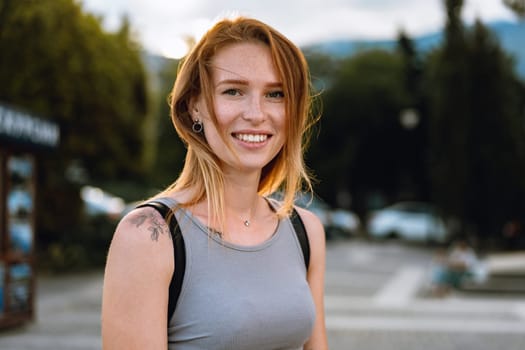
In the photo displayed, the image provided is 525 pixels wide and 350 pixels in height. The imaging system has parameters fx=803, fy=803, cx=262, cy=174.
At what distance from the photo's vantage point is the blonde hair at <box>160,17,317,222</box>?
85.7 inches

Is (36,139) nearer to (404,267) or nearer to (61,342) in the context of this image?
(61,342)

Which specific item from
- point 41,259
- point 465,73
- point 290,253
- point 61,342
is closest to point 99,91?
point 41,259

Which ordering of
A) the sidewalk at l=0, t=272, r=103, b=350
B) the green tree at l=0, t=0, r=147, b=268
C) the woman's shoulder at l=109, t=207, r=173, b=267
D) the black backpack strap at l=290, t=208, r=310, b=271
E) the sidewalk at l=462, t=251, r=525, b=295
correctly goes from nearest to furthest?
the woman's shoulder at l=109, t=207, r=173, b=267, the black backpack strap at l=290, t=208, r=310, b=271, the sidewalk at l=0, t=272, r=103, b=350, the sidewalk at l=462, t=251, r=525, b=295, the green tree at l=0, t=0, r=147, b=268

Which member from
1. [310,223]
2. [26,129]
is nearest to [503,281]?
[26,129]

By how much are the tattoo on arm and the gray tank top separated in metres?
0.09

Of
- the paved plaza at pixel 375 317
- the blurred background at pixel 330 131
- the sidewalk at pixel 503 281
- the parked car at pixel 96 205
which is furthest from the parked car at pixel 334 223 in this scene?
the sidewalk at pixel 503 281

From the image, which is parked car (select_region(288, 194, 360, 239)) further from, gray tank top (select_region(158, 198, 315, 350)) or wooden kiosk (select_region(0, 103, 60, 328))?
gray tank top (select_region(158, 198, 315, 350))

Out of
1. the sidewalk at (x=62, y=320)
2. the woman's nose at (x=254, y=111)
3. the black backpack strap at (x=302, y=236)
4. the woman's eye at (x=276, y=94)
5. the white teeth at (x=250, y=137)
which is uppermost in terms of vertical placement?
the woman's eye at (x=276, y=94)

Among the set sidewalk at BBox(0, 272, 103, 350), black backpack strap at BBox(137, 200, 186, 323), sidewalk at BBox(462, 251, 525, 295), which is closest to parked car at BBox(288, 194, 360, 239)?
sidewalk at BBox(462, 251, 525, 295)

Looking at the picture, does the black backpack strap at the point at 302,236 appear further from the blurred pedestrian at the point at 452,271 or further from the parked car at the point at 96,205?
the parked car at the point at 96,205

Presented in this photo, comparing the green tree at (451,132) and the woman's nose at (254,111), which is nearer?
the woman's nose at (254,111)

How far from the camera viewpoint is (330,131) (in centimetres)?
4684

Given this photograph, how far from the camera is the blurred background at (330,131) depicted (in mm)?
11102

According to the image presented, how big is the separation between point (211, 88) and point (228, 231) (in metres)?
0.39
